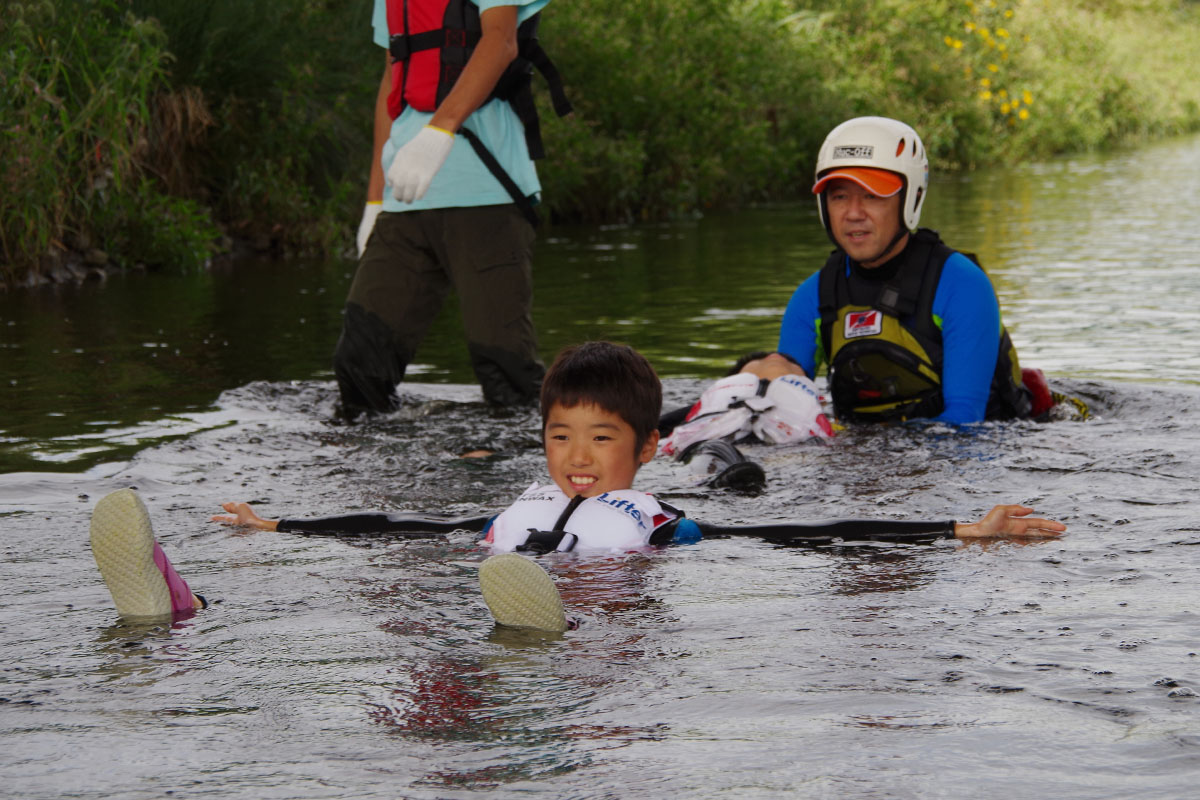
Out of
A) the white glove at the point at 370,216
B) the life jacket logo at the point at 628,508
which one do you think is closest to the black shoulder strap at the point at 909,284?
the white glove at the point at 370,216

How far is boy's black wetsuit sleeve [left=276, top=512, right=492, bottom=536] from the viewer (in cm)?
493

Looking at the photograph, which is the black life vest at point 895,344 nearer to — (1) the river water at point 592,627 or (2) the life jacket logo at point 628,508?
(1) the river water at point 592,627

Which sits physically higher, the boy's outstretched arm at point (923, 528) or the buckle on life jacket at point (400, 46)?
the buckle on life jacket at point (400, 46)

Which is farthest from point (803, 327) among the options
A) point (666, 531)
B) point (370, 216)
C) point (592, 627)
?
point (592, 627)

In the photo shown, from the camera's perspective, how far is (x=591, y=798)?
273 centimetres

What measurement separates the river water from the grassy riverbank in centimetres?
500

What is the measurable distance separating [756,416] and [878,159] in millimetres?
1235

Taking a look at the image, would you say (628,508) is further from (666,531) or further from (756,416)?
(756,416)

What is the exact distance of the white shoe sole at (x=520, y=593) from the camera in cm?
→ 364

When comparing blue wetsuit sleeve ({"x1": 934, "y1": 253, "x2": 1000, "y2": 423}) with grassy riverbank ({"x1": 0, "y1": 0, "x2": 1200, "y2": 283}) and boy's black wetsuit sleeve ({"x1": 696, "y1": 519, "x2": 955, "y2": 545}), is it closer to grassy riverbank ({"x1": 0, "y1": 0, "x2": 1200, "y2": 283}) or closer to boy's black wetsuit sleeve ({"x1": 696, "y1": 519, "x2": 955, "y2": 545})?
boy's black wetsuit sleeve ({"x1": 696, "y1": 519, "x2": 955, "y2": 545})

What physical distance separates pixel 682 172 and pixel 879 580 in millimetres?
19167

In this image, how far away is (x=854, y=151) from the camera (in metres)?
6.94

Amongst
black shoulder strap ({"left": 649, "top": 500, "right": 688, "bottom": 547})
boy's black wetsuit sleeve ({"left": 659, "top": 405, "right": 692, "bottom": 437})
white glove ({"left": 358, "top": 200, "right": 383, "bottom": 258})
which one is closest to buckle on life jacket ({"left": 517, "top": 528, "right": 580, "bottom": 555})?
black shoulder strap ({"left": 649, "top": 500, "right": 688, "bottom": 547})

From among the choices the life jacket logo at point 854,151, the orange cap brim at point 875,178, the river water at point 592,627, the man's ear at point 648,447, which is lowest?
the river water at point 592,627
